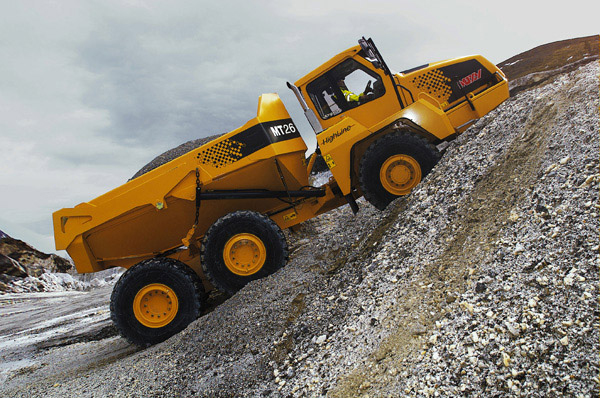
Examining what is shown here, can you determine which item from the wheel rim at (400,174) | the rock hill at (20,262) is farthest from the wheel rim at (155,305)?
the rock hill at (20,262)

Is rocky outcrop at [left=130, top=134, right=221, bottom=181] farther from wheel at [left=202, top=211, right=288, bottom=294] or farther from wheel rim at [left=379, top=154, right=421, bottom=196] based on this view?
wheel rim at [left=379, top=154, right=421, bottom=196]

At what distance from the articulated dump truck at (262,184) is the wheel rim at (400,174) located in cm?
1

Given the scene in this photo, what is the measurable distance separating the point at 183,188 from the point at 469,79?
4.24 m

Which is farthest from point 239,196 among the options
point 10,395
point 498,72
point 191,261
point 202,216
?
point 498,72

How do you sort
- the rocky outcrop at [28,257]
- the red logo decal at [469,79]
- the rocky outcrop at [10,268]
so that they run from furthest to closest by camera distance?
the rocky outcrop at [28,257], the rocky outcrop at [10,268], the red logo decal at [469,79]

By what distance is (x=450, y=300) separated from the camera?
272cm

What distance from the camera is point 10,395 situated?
14.1 feet

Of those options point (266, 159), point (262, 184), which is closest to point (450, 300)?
point (266, 159)

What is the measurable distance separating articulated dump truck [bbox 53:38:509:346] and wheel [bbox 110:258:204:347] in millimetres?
13

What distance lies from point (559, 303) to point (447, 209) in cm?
169

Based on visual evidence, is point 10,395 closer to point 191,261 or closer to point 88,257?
point 88,257

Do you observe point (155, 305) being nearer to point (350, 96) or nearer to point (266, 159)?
point (266, 159)

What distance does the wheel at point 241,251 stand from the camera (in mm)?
5246

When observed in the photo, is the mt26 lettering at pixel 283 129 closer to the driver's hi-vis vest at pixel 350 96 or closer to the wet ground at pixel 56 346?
the driver's hi-vis vest at pixel 350 96
